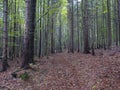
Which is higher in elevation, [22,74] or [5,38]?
[5,38]

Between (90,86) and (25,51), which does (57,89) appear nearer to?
(90,86)

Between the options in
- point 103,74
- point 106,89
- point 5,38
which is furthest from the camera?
point 5,38

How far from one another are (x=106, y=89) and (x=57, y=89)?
193cm

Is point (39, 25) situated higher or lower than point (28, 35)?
higher

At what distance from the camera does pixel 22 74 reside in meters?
9.11

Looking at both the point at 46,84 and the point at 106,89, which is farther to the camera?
the point at 46,84

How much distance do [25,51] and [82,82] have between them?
158 inches

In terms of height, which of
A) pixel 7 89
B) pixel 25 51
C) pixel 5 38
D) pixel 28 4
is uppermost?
pixel 28 4

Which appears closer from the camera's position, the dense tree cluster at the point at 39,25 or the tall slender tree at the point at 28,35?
the tall slender tree at the point at 28,35

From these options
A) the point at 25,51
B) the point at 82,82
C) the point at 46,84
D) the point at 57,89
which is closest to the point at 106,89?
the point at 82,82

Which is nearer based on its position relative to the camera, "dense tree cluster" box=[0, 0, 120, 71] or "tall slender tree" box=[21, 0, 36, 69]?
"tall slender tree" box=[21, 0, 36, 69]

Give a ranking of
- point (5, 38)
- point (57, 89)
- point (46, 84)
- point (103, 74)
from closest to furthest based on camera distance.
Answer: point (57, 89), point (46, 84), point (103, 74), point (5, 38)

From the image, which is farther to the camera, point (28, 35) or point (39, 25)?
point (39, 25)

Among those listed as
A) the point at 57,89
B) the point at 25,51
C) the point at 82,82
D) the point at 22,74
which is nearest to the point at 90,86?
the point at 82,82
